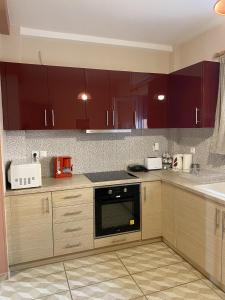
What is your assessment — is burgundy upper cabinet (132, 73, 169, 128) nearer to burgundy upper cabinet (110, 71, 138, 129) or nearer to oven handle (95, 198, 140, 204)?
burgundy upper cabinet (110, 71, 138, 129)

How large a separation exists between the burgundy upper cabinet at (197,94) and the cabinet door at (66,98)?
1162 millimetres

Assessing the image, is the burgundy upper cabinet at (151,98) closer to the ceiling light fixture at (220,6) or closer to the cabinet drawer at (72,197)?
the cabinet drawer at (72,197)

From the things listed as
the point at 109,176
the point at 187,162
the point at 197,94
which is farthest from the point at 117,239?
the point at 197,94

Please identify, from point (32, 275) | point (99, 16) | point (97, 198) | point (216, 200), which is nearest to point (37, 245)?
point (32, 275)

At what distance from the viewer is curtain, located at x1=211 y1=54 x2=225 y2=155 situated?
2498 mm

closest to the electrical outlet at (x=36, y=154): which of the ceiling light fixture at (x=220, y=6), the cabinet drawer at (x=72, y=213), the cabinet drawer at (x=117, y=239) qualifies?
the cabinet drawer at (x=72, y=213)

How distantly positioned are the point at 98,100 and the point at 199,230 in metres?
1.74

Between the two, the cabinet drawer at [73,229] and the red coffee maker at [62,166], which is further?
the red coffee maker at [62,166]

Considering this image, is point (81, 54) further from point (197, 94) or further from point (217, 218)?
point (217, 218)

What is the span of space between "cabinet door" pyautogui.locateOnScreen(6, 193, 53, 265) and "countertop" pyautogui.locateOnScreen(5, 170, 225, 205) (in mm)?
71

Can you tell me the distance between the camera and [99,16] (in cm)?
243

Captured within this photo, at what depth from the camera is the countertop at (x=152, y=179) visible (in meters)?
2.29

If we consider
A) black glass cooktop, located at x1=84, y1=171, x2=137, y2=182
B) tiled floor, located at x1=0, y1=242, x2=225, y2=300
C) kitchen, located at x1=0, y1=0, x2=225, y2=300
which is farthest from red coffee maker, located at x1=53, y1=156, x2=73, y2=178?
tiled floor, located at x1=0, y1=242, x2=225, y2=300

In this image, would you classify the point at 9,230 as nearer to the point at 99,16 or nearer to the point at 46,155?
the point at 46,155
